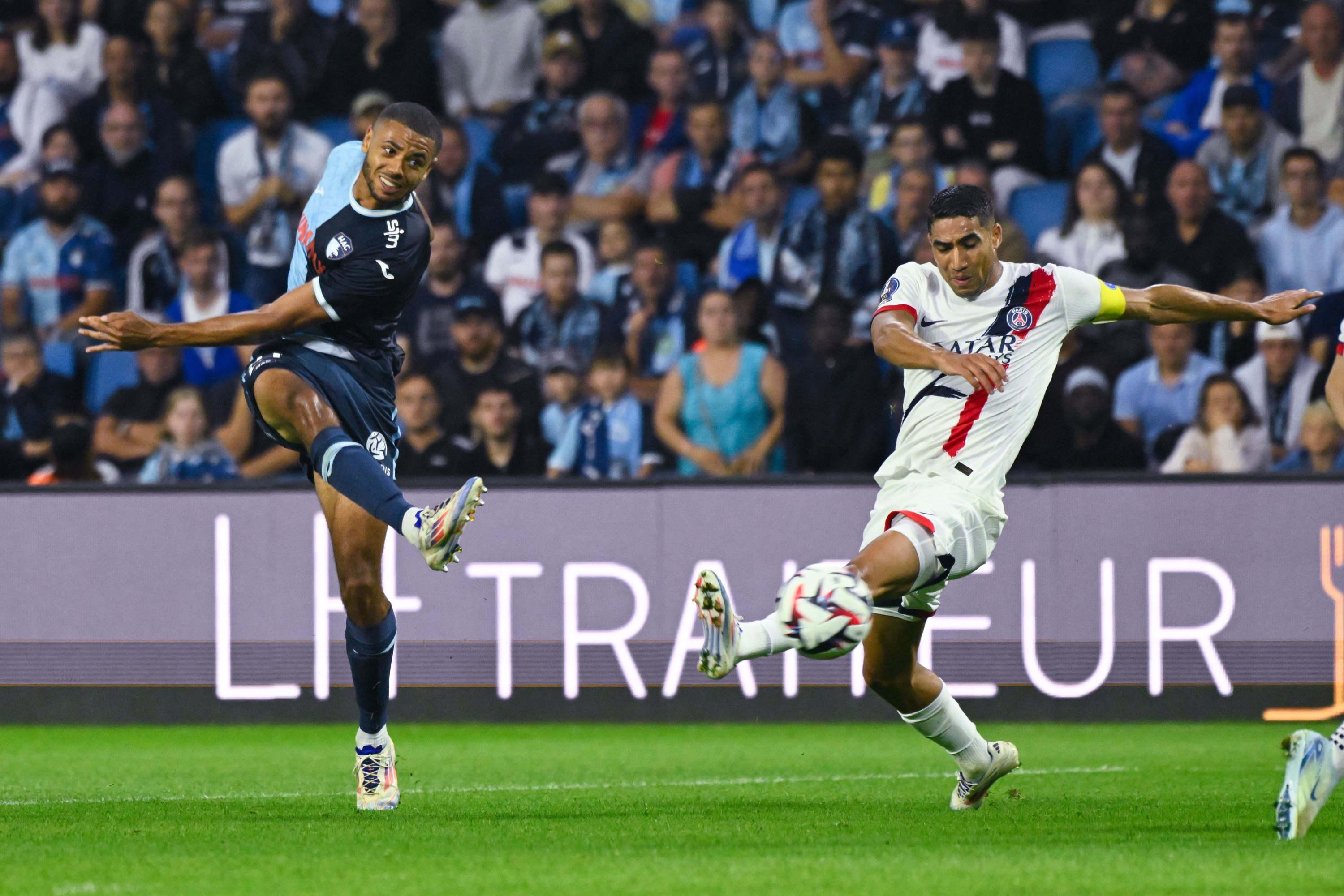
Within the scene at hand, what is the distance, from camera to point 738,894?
4.52 meters

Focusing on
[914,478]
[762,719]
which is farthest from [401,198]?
[762,719]

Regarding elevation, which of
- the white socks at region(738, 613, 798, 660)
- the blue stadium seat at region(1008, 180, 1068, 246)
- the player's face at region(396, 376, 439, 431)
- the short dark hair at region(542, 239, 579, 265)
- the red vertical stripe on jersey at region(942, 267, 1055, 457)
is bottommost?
the white socks at region(738, 613, 798, 660)

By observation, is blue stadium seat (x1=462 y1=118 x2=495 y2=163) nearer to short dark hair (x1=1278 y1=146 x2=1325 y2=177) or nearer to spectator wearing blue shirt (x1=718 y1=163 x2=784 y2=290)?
spectator wearing blue shirt (x1=718 y1=163 x2=784 y2=290)

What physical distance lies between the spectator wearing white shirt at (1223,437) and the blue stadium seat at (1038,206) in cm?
193

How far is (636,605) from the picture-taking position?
1063 cm

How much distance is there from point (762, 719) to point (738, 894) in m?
6.08

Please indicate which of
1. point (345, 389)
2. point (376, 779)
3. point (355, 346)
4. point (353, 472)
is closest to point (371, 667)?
point (376, 779)

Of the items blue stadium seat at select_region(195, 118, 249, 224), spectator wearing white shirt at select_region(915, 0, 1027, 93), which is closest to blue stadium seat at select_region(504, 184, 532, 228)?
blue stadium seat at select_region(195, 118, 249, 224)

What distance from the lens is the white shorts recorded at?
19.6 ft

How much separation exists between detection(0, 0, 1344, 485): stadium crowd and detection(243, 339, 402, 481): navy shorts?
4584mm

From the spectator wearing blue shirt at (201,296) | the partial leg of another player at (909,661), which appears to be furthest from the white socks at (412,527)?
the spectator wearing blue shirt at (201,296)

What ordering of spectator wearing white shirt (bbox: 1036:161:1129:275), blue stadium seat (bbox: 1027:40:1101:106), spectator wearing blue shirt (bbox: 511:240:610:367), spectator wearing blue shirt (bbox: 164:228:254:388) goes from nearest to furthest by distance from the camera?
1. spectator wearing white shirt (bbox: 1036:161:1129:275)
2. spectator wearing blue shirt (bbox: 511:240:610:367)
3. spectator wearing blue shirt (bbox: 164:228:254:388)
4. blue stadium seat (bbox: 1027:40:1101:106)

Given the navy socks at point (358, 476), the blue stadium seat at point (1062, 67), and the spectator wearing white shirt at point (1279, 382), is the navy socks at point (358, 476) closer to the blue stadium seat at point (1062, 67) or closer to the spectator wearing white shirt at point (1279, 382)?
the spectator wearing white shirt at point (1279, 382)

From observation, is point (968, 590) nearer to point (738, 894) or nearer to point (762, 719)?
point (762, 719)
